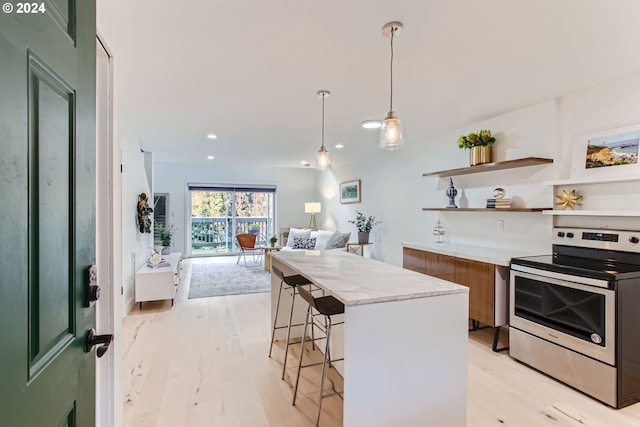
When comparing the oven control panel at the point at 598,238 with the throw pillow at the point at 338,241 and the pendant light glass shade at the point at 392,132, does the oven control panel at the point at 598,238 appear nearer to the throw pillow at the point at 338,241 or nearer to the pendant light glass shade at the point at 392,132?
the pendant light glass shade at the point at 392,132

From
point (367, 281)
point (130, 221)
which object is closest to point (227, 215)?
point (130, 221)

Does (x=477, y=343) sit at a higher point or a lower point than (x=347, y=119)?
lower

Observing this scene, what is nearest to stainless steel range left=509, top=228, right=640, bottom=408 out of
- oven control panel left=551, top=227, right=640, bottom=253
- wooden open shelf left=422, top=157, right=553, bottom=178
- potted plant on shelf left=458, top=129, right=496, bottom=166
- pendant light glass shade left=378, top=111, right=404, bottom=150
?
oven control panel left=551, top=227, right=640, bottom=253

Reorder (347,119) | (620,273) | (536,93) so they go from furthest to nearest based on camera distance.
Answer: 1. (347,119)
2. (536,93)
3. (620,273)

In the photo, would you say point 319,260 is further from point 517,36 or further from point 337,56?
point 517,36

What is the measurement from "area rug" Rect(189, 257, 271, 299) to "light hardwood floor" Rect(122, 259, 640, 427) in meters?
1.56

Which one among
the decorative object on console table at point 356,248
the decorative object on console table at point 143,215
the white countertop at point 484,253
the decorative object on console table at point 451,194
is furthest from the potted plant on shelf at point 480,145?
the decorative object on console table at point 143,215

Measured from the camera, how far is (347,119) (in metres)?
3.60

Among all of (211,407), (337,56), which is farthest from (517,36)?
(211,407)

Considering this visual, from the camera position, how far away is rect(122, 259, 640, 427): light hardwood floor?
1990 millimetres

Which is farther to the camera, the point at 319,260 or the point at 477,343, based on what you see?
the point at 477,343

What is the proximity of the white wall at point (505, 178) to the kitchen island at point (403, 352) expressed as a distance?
1.88 m

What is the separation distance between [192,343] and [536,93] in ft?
12.6

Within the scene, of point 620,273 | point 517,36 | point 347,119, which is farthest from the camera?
point 347,119
